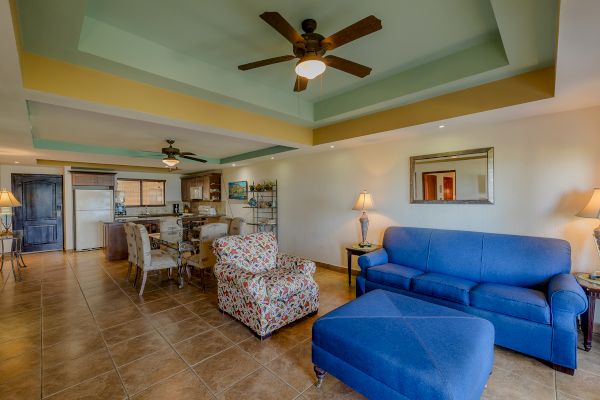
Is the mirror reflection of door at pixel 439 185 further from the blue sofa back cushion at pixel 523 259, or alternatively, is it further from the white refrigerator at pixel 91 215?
the white refrigerator at pixel 91 215

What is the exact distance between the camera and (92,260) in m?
6.25

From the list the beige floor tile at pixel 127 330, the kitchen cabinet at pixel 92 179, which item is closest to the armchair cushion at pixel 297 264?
the beige floor tile at pixel 127 330

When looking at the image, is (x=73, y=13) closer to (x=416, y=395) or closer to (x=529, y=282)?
(x=416, y=395)

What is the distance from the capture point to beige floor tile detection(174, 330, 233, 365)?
243 cm

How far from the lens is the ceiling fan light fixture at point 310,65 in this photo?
190cm

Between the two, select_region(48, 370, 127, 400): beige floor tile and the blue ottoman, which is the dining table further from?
the blue ottoman

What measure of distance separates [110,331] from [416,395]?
3.04 m

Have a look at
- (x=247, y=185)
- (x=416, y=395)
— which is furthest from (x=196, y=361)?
(x=247, y=185)

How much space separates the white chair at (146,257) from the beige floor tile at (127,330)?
0.93m

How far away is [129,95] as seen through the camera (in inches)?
103

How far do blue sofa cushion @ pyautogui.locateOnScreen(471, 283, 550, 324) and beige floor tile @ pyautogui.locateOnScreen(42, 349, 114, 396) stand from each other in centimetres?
338

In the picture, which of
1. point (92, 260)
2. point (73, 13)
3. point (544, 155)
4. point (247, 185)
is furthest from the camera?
point (247, 185)

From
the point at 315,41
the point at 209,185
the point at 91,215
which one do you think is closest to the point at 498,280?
the point at 315,41

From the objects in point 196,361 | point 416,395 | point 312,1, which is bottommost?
point 196,361
